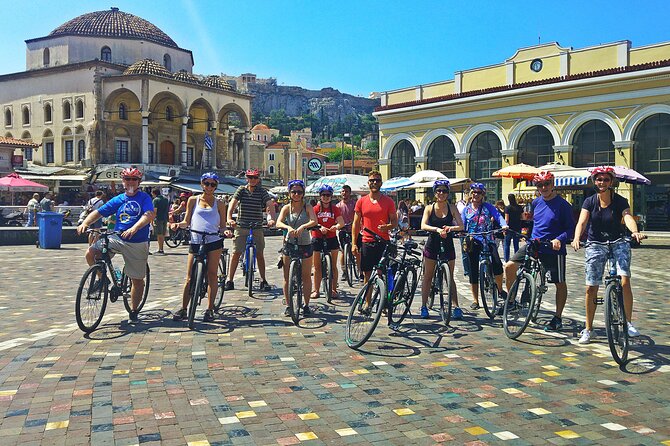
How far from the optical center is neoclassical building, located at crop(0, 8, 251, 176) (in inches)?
2002

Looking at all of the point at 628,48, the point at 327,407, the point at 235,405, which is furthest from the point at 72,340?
the point at 628,48

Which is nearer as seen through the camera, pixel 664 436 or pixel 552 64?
pixel 664 436

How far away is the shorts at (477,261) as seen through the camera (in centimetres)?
845

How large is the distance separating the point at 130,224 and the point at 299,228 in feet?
6.69

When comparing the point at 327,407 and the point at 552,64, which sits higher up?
the point at 552,64

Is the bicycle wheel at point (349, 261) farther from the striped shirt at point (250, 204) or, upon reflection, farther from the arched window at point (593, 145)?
the arched window at point (593, 145)

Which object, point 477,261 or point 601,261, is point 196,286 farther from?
point 601,261

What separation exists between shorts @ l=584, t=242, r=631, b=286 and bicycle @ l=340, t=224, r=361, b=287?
539 centimetres

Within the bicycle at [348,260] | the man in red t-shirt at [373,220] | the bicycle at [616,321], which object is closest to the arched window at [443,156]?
the bicycle at [348,260]

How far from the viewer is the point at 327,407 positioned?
4.66 meters

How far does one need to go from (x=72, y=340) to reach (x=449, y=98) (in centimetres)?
3278

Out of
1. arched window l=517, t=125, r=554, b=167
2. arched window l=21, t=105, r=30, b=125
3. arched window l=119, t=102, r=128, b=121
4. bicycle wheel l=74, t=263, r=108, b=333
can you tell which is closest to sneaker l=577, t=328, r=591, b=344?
bicycle wheel l=74, t=263, r=108, b=333

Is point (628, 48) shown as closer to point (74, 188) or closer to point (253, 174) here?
point (253, 174)

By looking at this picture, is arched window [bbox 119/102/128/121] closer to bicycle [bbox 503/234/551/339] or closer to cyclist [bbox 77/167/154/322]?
cyclist [bbox 77/167/154/322]
